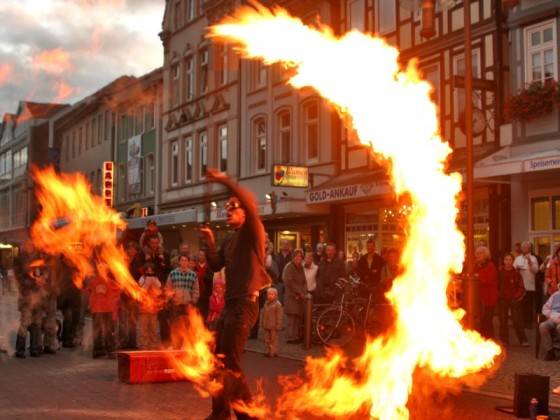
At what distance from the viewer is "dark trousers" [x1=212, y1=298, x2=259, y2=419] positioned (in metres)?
6.36

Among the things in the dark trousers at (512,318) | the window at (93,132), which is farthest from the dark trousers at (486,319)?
the window at (93,132)

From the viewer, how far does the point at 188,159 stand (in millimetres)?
33625

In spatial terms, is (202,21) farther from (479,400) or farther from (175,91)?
(479,400)

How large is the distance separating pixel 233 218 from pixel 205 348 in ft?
4.81

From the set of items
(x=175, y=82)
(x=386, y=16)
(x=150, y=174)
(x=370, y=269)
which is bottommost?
(x=370, y=269)

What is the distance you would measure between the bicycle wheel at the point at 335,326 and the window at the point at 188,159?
20.3 metres

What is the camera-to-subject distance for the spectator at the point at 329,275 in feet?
47.5

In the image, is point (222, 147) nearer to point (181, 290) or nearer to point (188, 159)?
point (188, 159)

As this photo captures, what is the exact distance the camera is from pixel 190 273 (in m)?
12.3

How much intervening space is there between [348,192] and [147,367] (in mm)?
11941

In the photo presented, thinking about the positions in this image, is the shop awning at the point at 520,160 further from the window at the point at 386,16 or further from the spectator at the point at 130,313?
the spectator at the point at 130,313

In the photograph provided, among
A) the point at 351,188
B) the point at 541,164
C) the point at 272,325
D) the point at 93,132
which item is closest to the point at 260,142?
the point at 351,188

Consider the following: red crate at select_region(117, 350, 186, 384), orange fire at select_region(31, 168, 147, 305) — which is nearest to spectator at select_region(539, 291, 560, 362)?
red crate at select_region(117, 350, 186, 384)

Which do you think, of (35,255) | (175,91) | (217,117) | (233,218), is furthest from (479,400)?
(175,91)
